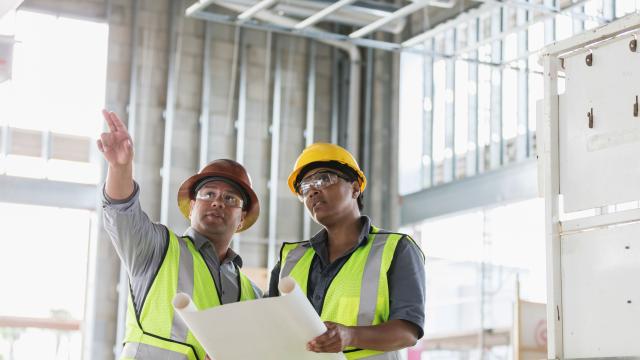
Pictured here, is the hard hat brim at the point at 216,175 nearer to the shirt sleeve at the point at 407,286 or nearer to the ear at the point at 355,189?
the ear at the point at 355,189

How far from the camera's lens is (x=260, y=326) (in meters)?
3.64

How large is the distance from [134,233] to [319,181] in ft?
2.84

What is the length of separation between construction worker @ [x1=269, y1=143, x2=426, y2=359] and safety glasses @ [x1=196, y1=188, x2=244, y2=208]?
A: 1.03 feet

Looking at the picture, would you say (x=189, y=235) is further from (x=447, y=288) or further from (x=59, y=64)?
(x=447, y=288)

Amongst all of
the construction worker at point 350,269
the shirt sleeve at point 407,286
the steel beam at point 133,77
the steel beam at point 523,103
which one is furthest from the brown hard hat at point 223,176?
the steel beam at point 133,77

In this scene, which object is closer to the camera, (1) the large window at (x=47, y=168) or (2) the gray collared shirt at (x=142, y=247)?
(2) the gray collared shirt at (x=142, y=247)

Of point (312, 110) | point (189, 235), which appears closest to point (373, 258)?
point (189, 235)

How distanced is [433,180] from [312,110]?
211 cm

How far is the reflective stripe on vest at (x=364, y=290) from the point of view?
13.6 feet

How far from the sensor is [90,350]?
12.7 meters

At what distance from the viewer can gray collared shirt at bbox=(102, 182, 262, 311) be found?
4141mm

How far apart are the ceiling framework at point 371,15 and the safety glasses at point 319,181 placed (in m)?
5.72

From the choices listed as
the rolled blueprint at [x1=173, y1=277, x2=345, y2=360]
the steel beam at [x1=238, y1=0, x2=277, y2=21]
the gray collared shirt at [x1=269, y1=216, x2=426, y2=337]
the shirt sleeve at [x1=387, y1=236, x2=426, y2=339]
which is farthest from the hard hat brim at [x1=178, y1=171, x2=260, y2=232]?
the steel beam at [x1=238, y1=0, x2=277, y2=21]

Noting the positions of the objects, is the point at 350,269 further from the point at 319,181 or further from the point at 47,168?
the point at 47,168
